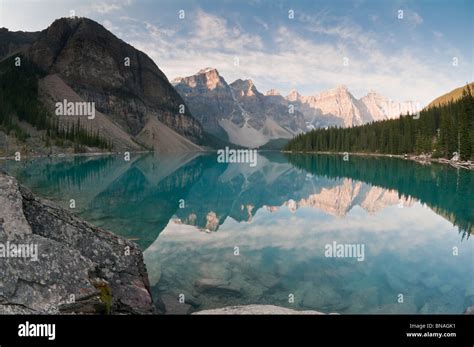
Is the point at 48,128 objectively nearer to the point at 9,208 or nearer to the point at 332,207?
the point at 332,207

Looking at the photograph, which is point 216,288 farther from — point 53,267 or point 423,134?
point 423,134

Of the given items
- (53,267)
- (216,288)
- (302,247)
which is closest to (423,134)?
(302,247)

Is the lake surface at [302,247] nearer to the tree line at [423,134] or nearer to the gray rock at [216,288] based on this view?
the gray rock at [216,288]

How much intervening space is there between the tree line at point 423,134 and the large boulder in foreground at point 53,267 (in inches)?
3730

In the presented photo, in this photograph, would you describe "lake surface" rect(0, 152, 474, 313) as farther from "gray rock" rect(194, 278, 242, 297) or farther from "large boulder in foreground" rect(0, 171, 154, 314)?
"large boulder in foreground" rect(0, 171, 154, 314)

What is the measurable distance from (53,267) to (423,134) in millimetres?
132080

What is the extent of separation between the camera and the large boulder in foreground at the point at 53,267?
6.65 meters

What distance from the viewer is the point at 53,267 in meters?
7.12

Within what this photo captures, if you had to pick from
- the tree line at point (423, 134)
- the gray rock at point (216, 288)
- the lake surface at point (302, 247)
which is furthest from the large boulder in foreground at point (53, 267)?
the tree line at point (423, 134)

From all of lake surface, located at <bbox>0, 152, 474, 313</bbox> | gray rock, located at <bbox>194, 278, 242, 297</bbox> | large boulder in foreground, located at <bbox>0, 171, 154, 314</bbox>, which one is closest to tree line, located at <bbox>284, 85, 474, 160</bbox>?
lake surface, located at <bbox>0, 152, 474, 313</bbox>

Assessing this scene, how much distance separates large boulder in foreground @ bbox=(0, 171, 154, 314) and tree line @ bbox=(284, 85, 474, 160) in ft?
311

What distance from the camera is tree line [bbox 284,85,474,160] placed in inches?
3489

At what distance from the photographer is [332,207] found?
38125 millimetres
